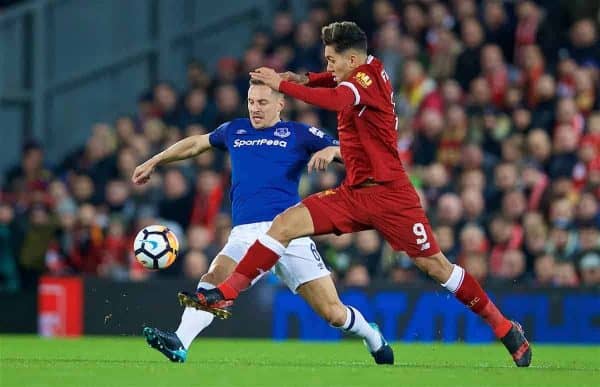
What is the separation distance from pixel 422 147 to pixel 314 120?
1.29 m

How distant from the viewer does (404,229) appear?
9820 millimetres

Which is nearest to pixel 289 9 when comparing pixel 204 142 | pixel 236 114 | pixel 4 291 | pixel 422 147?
pixel 236 114

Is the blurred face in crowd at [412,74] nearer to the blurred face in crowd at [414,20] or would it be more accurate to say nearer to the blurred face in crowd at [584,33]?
the blurred face in crowd at [414,20]

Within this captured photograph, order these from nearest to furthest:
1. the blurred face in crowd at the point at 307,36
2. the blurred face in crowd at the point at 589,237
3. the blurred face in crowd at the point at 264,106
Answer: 1. the blurred face in crowd at the point at 264,106
2. the blurred face in crowd at the point at 589,237
3. the blurred face in crowd at the point at 307,36

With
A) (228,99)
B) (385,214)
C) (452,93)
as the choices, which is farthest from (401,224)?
(228,99)

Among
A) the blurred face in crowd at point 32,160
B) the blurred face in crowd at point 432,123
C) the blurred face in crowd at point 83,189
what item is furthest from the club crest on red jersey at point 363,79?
the blurred face in crowd at point 32,160

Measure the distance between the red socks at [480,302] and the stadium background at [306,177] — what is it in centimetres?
475

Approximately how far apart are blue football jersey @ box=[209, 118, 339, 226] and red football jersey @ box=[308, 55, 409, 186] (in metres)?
0.56

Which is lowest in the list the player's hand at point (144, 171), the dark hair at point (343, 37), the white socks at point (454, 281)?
the white socks at point (454, 281)

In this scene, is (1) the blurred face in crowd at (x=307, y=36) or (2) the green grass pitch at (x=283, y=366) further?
(1) the blurred face in crowd at (x=307, y=36)

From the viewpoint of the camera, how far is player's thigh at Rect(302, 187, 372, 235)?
9680 mm

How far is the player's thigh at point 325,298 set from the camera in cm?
1040

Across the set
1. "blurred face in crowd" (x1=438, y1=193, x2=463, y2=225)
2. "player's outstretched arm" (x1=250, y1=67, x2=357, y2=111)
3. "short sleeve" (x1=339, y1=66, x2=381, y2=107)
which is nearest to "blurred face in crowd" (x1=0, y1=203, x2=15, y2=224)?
"blurred face in crowd" (x1=438, y1=193, x2=463, y2=225)

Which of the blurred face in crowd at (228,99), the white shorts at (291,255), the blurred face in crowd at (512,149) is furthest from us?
the blurred face in crowd at (228,99)
